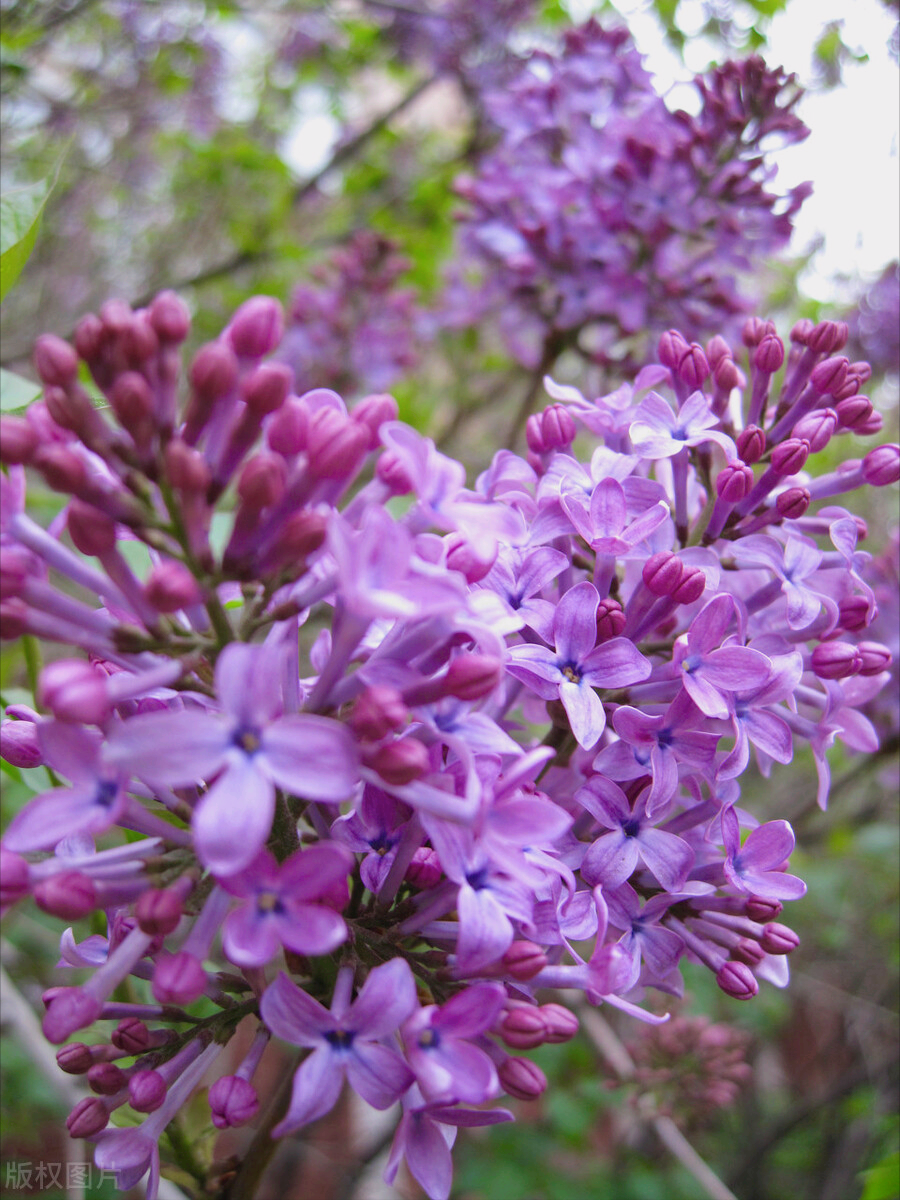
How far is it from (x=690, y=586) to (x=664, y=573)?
4 centimetres

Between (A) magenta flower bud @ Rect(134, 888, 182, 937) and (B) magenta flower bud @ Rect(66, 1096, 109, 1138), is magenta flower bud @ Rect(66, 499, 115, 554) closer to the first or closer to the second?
(A) magenta flower bud @ Rect(134, 888, 182, 937)

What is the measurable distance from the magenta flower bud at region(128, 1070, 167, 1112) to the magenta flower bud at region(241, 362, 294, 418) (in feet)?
2.33

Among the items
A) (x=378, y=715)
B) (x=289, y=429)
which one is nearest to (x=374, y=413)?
(x=289, y=429)

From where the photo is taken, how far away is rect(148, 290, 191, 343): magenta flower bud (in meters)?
0.90

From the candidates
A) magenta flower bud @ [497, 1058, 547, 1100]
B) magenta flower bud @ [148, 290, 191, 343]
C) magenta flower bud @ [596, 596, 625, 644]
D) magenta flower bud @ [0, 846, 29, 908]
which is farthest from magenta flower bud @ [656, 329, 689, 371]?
magenta flower bud @ [0, 846, 29, 908]

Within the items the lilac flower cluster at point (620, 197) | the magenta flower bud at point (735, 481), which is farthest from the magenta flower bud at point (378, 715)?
the lilac flower cluster at point (620, 197)

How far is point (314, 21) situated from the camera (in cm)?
539

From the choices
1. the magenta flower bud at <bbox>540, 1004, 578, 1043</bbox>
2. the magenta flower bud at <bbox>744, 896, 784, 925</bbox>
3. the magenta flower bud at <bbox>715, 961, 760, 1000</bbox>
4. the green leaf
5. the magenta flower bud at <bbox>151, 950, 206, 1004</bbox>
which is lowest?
the magenta flower bud at <bbox>715, 961, 760, 1000</bbox>

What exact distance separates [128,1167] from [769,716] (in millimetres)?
935

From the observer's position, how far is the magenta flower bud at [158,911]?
86cm

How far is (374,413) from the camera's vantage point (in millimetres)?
1021

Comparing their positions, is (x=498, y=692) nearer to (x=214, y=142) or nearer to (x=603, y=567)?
(x=603, y=567)

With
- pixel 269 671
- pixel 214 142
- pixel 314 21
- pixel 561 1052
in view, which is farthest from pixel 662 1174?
pixel 314 21

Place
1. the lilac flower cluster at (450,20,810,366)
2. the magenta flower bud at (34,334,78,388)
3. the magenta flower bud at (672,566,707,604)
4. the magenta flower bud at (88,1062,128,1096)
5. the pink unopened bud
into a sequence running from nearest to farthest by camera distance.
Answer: the magenta flower bud at (34,334,78,388) → the magenta flower bud at (88,1062,128,1096) → the magenta flower bud at (672,566,707,604) → the pink unopened bud → the lilac flower cluster at (450,20,810,366)
